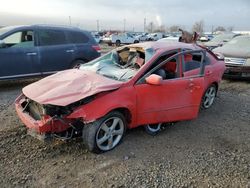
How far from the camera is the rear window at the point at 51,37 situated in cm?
820

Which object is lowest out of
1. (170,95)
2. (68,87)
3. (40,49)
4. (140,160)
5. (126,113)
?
(140,160)

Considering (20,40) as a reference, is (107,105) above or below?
below

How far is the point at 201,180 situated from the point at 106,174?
1210 mm

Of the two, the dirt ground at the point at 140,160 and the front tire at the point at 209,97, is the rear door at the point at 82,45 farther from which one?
the front tire at the point at 209,97

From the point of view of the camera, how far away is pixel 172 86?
473cm

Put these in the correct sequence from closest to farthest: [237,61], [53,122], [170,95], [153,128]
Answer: [53,122] → [170,95] → [153,128] → [237,61]

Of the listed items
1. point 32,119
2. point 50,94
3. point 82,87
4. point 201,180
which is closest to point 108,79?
point 82,87

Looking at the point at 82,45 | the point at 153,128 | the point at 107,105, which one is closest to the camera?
the point at 107,105

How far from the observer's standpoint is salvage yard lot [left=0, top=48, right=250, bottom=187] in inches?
142

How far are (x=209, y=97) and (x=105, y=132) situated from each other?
10.6 feet

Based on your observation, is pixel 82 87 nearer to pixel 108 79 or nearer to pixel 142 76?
pixel 108 79

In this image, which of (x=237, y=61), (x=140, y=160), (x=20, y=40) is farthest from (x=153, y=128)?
(x=237, y=61)

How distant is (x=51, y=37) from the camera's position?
27.7 feet

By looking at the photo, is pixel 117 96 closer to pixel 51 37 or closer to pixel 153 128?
pixel 153 128
